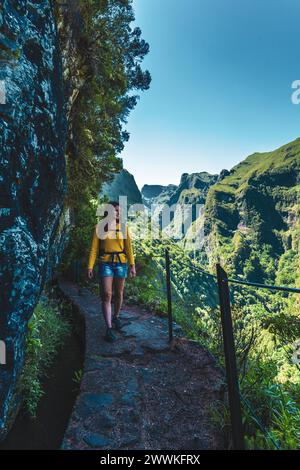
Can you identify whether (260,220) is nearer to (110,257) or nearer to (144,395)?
(110,257)

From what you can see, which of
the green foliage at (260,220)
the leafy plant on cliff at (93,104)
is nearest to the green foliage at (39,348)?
the leafy plant on cliff at (93,104)

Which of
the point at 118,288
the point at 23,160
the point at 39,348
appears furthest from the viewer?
the point at 118,288

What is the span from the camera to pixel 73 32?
18.8 feet

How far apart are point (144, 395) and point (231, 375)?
1551 mm

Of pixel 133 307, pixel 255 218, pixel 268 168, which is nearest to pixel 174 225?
pixel 255 218

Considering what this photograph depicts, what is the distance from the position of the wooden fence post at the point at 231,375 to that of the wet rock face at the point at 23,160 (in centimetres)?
208

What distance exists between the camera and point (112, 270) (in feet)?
16.0

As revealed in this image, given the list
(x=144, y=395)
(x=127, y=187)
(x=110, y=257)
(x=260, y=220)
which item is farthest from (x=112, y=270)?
(x=260, y=220)

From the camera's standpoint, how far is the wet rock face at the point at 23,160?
272 centimetres

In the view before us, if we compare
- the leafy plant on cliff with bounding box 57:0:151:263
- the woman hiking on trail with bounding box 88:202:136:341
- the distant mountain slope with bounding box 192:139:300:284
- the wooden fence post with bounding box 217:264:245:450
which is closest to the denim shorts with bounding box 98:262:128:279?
the woman hiking on trail with bounding box 88:202:136:341

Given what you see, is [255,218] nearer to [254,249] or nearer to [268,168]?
[254,249]

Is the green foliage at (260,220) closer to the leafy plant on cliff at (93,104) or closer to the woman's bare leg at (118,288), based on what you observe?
the leafy plant on cliff at (93,104)

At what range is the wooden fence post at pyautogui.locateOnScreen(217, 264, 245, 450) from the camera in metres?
2.25

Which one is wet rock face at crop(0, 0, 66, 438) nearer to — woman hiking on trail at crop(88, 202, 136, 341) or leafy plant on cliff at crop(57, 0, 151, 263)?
woman hiking on trail at crop(88, 202, 136, 341)
